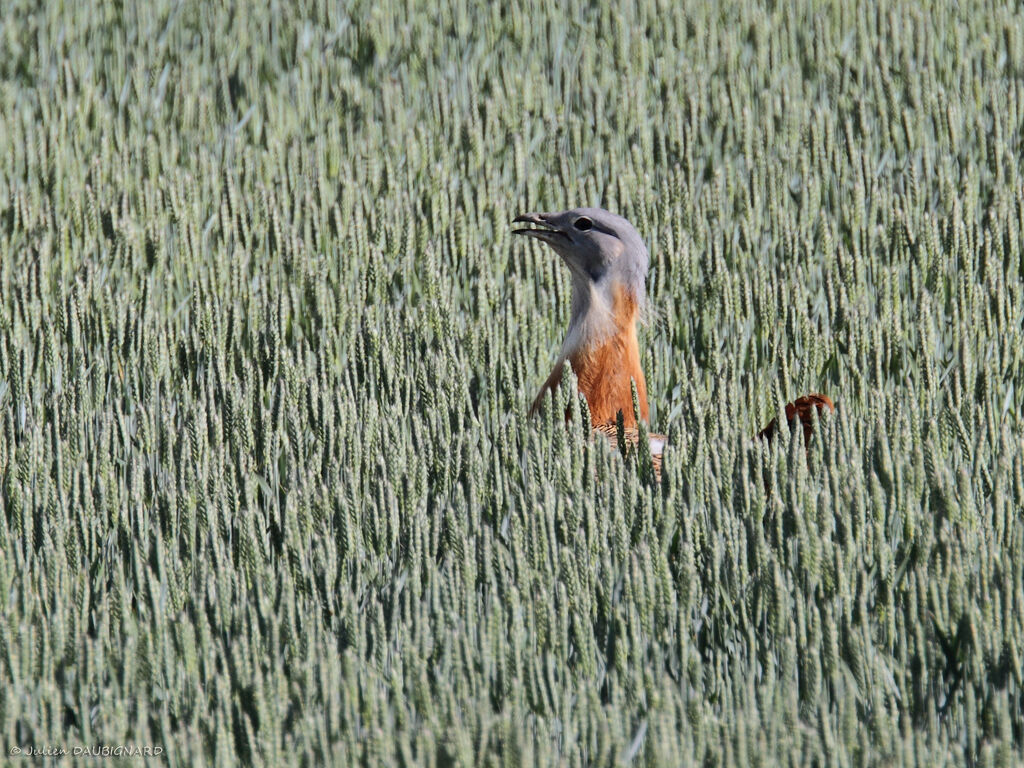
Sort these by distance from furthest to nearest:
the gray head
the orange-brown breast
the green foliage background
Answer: the gray head → the orange-brown breast → the green foliage background

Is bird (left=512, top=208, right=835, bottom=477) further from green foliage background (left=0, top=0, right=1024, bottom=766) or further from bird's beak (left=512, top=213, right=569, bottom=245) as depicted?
green foliage background (left=0, top=0, right=1024, bottom=766)

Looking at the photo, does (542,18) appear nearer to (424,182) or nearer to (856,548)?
(424,182)

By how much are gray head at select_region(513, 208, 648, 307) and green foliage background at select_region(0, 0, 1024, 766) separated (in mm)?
265

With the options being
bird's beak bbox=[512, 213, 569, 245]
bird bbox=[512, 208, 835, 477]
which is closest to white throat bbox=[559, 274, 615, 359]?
bird bbox=[512, 208, 835, 477]

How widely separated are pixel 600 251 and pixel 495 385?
0.55 meters

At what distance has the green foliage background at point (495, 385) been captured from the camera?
2.05 m

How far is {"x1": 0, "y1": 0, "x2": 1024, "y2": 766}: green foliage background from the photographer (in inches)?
80.6

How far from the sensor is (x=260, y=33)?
21.8 feet

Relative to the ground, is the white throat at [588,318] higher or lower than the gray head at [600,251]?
lower

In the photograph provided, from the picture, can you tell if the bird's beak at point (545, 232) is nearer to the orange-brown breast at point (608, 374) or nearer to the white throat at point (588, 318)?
the white throat at point (588, 318)

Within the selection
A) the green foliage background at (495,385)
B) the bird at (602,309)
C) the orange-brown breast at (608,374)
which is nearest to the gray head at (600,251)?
the bird at (602,309)

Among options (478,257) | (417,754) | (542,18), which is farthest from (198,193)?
(417,754)

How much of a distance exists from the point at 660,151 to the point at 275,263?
1740 mm

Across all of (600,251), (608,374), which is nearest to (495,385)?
(608,374)
